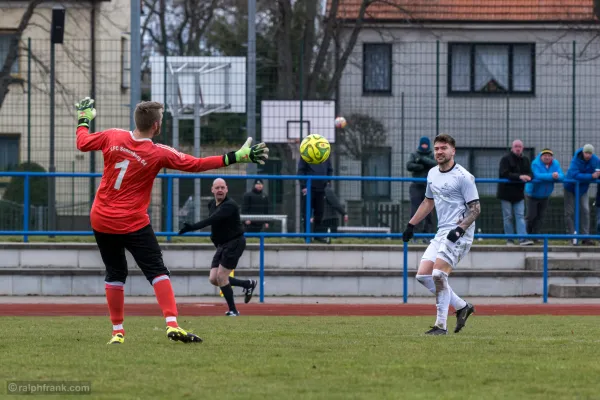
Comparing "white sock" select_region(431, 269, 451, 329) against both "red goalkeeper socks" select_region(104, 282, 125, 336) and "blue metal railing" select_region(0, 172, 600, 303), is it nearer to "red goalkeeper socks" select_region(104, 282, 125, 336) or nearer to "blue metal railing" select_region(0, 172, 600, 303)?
"red goalkeeper socks" select_region(104, 282, 125, 336)

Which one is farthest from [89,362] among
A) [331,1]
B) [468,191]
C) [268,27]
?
[268,27]

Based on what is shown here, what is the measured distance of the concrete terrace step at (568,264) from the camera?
19.0 meters

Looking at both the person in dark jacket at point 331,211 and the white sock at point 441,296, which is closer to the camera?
the white sock at point 441,296

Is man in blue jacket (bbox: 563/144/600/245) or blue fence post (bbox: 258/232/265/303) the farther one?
man in blue jacket (bbox: 563/144/600/245)

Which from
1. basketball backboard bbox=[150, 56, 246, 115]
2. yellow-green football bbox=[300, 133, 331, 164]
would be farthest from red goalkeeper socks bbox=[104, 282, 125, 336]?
basketball backboard bbox=[150, 56, 246, 115]

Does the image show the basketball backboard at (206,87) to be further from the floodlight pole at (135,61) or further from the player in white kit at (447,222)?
the player in white kit at (447,222)

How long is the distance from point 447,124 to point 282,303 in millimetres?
6587

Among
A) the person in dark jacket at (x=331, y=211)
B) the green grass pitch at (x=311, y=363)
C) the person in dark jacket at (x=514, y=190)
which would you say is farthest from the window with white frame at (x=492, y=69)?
the green grass pitch at (x=311, y=363)

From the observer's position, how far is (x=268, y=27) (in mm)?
38875

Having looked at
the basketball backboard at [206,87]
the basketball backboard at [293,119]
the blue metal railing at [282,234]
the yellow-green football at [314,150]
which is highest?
the basketball backboard at [206,87]

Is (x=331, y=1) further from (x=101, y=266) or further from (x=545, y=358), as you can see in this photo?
(x=545, y=358)

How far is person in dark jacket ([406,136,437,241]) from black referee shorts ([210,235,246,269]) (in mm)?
4879

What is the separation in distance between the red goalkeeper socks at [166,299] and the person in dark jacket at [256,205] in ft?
33.7

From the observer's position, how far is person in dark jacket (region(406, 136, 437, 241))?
A: 1933cm
